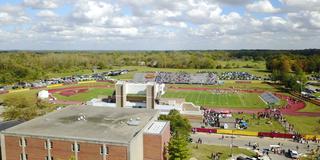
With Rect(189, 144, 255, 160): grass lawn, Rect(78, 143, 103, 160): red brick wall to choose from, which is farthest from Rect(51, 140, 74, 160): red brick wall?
Rect(189, 144, 255, 160): grass lawn

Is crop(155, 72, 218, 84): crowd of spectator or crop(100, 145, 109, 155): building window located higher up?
crop(100, 145, 109, 155): building window

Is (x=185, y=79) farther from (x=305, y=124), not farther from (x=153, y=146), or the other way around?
(x=153, y=146)

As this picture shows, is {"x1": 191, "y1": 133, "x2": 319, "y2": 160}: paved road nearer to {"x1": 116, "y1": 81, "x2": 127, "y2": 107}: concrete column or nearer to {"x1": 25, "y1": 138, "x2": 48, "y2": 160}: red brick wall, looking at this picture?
{"x1": 116, "y1": 81, "x2": 127, "y2": 107}: concrete column

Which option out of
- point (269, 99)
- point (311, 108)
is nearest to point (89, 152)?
point (311, 108)

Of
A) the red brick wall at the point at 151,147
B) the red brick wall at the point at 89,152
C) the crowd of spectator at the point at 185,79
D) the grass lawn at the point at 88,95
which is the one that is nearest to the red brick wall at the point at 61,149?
the red brick wall at the point at 89,152

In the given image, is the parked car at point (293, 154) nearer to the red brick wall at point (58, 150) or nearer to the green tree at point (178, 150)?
the green tree at point (178, 150)
